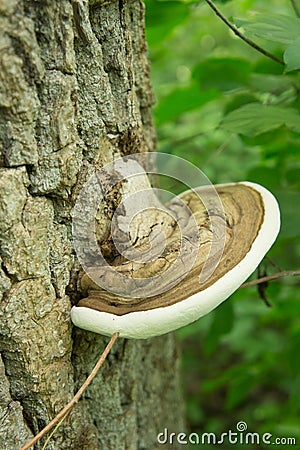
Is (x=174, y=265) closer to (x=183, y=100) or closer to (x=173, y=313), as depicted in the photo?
(x=173, y=313)

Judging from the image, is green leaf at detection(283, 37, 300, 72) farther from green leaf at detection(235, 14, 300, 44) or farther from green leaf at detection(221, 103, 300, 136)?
green leaf at detection(221, 103, 300, 136)

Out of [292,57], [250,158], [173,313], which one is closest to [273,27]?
[292,57]

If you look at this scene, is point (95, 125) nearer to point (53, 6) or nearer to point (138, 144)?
point (138, 144)

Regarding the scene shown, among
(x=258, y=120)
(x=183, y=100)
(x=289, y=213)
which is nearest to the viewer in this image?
(x=258, y=120)

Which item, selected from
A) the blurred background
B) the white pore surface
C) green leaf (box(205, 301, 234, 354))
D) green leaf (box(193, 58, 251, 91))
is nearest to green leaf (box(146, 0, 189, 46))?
the blurred background

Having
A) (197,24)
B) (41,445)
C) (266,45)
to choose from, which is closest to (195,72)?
(266,45)

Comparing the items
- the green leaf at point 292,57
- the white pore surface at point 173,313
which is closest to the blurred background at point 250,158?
the green leaf at point 292,57
